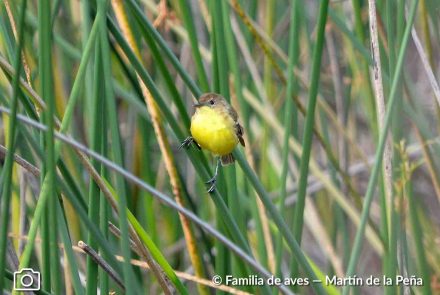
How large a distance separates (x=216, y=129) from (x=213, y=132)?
0.8 inches

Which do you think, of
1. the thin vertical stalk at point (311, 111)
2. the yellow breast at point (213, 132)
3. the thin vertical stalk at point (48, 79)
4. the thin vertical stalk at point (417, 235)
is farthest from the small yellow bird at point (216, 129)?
the thin vertical stalk at point (48, 79)

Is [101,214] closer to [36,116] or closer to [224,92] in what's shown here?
[36,116]

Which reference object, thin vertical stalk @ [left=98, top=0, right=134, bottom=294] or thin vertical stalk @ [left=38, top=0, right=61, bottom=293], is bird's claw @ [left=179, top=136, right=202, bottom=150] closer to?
thin vertical stalk @ [left=98, top=0, right=134, bottom=294]

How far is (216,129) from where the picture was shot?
206 cm

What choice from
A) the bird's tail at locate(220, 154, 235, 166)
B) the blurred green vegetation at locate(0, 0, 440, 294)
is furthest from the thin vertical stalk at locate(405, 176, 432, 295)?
the bird's tail at locate(220, 154, 235, 166)

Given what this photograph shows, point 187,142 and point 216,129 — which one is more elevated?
point 216,129

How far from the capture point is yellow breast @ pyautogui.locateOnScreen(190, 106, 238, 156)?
6.61ft

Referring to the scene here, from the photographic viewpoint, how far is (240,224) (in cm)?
200

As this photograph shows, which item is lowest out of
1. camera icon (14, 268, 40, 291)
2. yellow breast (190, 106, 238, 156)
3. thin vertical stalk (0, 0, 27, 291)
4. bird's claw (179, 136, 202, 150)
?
camera icon (14, 268, 40, 291)

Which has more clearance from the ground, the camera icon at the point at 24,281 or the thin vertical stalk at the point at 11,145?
the thin vertical stalk at the point at 11,145

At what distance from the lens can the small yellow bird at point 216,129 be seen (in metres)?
2.01

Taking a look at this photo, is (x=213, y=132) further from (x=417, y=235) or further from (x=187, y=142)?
(x=417, y=235)

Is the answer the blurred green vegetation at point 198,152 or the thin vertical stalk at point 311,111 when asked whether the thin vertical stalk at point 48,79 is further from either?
the thin vertical stalk at point 311,111

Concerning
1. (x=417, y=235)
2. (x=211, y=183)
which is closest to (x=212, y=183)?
(x=211, y=183)
